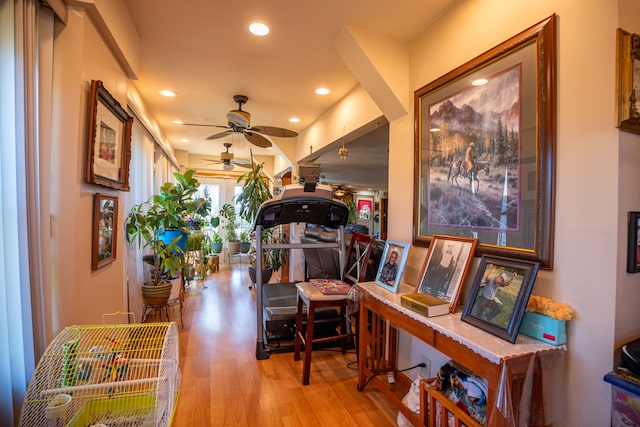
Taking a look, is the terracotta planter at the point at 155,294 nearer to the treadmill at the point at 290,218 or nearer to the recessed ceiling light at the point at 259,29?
the treadmill at the point at 290,218

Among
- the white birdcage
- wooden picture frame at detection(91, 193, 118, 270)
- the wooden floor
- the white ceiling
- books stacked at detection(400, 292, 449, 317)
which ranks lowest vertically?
the wooden floor

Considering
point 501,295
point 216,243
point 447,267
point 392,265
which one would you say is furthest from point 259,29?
point 216,243

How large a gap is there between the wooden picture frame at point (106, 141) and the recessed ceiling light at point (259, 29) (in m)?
1.09

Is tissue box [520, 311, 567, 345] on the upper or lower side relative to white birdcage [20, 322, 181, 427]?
upper

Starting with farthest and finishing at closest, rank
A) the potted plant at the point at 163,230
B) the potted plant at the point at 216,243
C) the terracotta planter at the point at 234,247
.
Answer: the potted plant at the point at 216,243 < the terracotta planter at the point at 234,247 < the potted plant at the point at 163,230

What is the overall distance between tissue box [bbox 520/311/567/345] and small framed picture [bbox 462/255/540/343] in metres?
0.11

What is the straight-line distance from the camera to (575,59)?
51.3 inches

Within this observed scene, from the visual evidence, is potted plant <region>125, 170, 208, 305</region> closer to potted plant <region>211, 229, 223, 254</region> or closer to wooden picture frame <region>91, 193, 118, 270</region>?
wooden picture frame <region>91, 193, 118, 270</region>

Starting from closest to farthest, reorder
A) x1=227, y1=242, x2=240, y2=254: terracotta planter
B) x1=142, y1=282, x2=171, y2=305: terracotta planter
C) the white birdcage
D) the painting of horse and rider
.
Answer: the white birdcage, the painting of horse and rider, x1=142, y1=282, x2=171, y2=305: terracotta planter, x1=227, y1=242, x2=240, y2=254: terracotta planter

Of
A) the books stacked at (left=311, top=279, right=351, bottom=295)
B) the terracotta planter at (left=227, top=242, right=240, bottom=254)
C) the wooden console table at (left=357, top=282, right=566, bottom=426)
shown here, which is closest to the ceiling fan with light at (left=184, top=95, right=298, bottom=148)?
the books stacked at (left=311, top=279, right=351, bottom=295)

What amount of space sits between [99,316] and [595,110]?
2.80 metres

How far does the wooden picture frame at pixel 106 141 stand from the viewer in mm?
1676

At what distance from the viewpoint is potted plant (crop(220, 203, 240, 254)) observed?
272 inches

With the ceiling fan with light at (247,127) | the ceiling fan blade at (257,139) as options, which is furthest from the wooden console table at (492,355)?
the ceiling fan blade at (257,139)
